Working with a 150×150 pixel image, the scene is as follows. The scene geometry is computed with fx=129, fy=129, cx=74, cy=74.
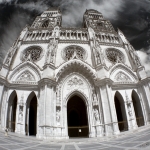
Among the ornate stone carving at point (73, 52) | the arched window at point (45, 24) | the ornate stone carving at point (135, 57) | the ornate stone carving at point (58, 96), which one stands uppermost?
the arched window at point (45, 24)

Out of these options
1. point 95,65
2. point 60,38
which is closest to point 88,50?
point 95,65

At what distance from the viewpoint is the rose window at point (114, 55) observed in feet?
69.6

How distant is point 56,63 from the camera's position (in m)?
18.7

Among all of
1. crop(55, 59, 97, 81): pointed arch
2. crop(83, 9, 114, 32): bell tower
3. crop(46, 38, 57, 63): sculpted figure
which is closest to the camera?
crop(55, 59, 97, 81): pointed arch

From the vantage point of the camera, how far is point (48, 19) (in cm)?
3175

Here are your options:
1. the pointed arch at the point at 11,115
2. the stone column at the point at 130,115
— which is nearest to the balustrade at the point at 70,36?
the pointed arch at the point at 11,115

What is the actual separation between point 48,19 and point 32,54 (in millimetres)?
15142

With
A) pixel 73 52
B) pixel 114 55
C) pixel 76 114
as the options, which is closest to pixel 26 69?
pixel 73 52

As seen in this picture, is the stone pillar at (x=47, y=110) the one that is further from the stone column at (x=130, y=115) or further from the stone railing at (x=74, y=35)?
the stone railing at (x=74, y=35)

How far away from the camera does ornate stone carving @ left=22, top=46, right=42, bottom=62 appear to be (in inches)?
781

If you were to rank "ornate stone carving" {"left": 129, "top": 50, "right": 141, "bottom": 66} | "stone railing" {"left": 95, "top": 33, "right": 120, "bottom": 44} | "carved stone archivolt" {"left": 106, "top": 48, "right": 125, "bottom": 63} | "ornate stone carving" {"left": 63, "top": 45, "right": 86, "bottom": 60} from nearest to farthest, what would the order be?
"ornate stone carving" {"left": 129, "top": 50, "right": 141, "bottom": 66} < "ornate stone carving" {"left": 63, "top": 45, "right": 86, "bottom": 60} < "carved stone archivolt" {"left": 106, "top": 48, "right": 125, "bottom": 63} < "stone railing" {"left": 95, "top": 33, "right": 120, "bottom": 44}

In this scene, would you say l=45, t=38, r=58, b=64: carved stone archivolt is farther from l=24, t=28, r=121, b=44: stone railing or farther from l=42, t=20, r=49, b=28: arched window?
l=42, t=20, r=49, b=28: arched window

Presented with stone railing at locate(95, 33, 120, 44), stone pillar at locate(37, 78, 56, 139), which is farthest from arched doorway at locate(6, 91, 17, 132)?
stone railing at locate(95, 33, 120, 44)

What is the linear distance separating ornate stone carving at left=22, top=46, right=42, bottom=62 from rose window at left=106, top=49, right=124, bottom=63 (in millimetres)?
11220
